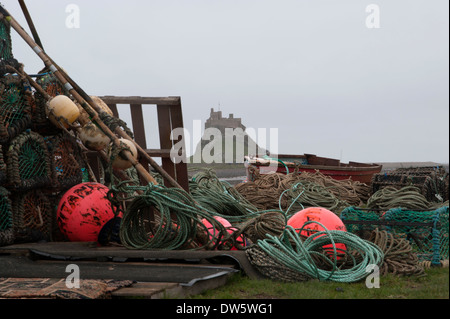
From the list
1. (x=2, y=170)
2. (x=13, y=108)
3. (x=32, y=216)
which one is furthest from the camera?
(x=32, y=216)

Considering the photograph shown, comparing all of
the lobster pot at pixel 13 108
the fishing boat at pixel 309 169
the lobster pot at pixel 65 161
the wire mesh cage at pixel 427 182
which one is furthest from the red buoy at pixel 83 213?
the fishing boat at pixel 309 169

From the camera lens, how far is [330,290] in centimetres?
504

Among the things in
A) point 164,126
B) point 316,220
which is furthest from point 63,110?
point 316,220

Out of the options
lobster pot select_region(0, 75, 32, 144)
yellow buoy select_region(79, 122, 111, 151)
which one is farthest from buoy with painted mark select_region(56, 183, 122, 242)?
lobster pot select_region(0, 75, 32, 144)

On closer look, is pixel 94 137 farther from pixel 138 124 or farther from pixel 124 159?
pixel 138 124

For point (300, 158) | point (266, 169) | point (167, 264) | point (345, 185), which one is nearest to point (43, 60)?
point (167, 264)

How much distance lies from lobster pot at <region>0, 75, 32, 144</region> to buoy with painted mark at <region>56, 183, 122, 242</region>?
0.99m

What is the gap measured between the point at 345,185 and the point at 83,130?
23.4 ft

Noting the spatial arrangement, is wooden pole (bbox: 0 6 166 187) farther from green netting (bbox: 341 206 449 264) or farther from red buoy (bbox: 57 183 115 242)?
green netting (bbox: 341 206 449 264)

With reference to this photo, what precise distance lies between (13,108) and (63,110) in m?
0.62

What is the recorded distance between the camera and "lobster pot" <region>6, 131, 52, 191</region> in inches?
267

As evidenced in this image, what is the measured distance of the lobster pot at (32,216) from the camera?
6.95 meters
